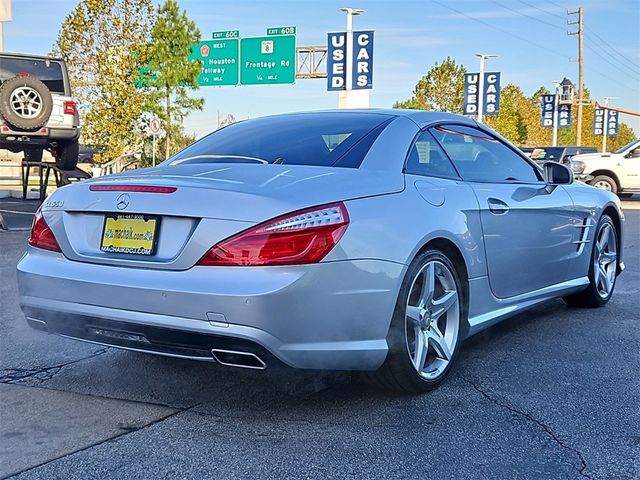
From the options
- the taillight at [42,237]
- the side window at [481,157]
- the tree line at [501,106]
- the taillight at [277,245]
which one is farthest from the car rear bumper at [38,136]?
the tree line at [501,106]

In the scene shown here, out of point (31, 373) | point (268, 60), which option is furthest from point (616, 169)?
point (31, 373)

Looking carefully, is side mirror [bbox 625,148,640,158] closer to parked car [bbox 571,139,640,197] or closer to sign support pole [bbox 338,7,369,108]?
parked car [bbox 571,139,640,197]

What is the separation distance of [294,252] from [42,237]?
4.33ft

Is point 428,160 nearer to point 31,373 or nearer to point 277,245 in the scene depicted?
point 277,245

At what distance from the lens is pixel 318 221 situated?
2977 mm

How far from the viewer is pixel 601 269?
5.73 metres

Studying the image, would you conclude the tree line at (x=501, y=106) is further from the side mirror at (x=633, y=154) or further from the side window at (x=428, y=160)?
the side window at (x=428, y=160)

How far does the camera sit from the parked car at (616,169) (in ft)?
60.3

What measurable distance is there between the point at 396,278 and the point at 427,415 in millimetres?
637

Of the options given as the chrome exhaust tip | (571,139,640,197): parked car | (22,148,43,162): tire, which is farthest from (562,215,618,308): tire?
(571,139,640,197): parked car

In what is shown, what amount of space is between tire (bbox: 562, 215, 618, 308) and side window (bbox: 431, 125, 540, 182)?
Result: 103cm

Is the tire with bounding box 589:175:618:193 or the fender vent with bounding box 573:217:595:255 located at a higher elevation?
the fender vent with bounding box 573:217:595:255

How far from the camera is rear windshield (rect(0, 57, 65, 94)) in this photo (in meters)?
12.6

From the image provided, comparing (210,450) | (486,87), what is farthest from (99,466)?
(486,87)
